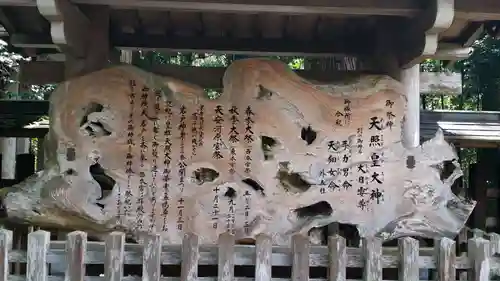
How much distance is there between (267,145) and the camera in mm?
3584

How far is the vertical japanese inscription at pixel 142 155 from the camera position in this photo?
3486mm

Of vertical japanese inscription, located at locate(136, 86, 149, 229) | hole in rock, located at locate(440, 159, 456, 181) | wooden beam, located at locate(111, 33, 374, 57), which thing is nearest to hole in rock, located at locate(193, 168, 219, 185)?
vertical japanese inscription, located at locate(136, 86, 149, 229)

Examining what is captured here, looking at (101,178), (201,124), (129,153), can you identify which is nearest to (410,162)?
(201,124)

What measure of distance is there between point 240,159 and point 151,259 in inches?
36.8

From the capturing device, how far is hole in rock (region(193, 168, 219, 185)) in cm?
Answer: 354

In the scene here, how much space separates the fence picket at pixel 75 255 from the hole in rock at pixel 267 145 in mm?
1269

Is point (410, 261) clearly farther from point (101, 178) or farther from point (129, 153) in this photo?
point (101, 178)

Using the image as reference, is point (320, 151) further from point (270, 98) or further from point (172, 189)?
point (172, 189)

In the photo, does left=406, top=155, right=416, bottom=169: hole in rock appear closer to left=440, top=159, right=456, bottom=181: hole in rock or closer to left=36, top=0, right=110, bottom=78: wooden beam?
left=440, top=159, right=456, bottom=181: hole in rock

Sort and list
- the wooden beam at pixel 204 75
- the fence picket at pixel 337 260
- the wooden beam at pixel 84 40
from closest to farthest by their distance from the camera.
→ 1. the fence picket at pixel 337 260
2. the wooden beam at pixel 84 40
3. the wooden beam at pixel 204 75

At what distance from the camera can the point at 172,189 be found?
11.5ft

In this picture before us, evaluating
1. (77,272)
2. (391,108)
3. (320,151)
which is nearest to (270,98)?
(320,151)

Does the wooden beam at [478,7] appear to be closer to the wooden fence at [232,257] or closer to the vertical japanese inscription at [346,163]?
the vertical japanese inscription at [346,163]

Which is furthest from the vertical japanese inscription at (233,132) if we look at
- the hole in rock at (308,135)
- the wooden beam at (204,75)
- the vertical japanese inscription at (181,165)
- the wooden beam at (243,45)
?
the wooden beam at (243,45)
